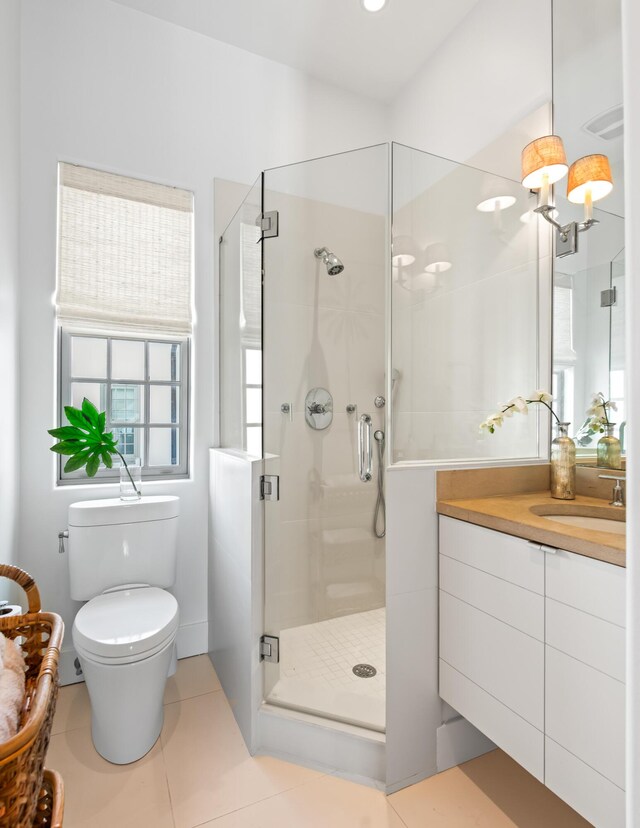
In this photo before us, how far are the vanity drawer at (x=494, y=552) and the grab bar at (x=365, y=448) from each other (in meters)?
0.39

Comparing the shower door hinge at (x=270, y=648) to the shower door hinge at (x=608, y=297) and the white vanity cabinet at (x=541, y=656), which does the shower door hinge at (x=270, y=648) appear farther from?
the shower door hinge at (x=608, y=297)

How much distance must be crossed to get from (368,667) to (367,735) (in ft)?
0.79

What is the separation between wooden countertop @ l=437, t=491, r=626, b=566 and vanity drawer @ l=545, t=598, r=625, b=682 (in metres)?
0.15

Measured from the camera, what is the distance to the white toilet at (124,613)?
4.85 feet

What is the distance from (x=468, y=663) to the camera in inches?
53.8

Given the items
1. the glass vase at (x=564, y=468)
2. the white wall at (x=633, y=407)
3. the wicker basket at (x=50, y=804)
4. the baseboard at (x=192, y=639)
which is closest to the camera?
the white wall at (x=633, y=407)

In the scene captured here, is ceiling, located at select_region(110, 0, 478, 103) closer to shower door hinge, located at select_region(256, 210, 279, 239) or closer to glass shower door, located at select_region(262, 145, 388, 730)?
glass shower door, located at select_region(262, 145, 388, 730)

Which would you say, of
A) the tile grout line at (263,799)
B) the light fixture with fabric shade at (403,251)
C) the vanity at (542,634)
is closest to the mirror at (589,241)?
the vanity at (542,634)

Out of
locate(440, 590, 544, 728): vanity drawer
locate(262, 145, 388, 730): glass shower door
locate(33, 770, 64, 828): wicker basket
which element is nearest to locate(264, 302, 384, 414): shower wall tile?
locate(262, 145, 388, 730): glass shower door

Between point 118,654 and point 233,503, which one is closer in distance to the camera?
point 118,654

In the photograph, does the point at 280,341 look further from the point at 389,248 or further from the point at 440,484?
the point at 440,484

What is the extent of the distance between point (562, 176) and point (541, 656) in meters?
1.66

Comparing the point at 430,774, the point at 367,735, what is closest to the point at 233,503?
the point at 367,735

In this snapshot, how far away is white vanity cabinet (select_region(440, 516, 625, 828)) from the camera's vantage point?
0.98 meters
